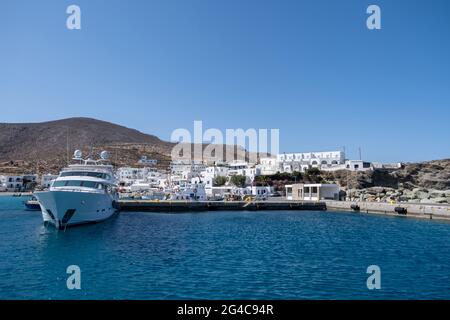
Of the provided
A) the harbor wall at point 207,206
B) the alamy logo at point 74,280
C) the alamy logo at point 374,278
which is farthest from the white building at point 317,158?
the alamy logo at point 74,280

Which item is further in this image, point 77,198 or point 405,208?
point 405,208

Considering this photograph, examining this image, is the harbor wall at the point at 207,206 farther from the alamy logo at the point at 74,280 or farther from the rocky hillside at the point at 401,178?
the alamy logo at the point at 74,280

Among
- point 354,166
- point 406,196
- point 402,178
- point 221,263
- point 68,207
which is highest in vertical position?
point 354,166

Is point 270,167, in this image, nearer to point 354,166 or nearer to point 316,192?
point 354,166

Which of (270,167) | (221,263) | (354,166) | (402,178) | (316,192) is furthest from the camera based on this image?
(270,167)

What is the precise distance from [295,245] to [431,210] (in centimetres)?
3070

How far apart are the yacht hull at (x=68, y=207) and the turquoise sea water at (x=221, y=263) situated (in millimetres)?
1439

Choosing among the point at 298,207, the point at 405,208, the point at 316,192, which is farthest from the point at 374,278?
the point at 316,192

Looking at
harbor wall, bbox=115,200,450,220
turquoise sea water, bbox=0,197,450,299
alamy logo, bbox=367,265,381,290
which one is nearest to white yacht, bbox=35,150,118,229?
turquoise sea water, bbox=0,197,450,299

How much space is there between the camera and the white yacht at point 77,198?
32812mm

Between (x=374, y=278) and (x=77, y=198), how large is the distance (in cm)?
2753

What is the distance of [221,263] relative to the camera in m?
20.7

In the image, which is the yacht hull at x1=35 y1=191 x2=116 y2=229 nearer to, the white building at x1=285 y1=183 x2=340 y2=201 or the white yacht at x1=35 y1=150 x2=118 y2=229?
the white yacht at x1=35 y1=150 x2=118 y2=229
